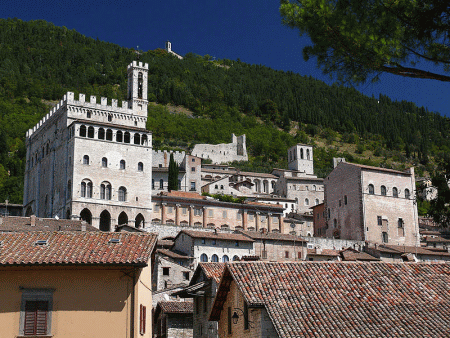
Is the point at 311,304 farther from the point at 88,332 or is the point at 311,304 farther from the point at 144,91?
the point at 144,91

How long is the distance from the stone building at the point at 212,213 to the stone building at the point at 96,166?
7.54 meters

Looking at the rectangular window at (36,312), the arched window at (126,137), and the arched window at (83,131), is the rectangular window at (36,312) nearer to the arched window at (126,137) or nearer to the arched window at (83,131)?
the arched window at (83,131)

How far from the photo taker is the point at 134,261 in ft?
67.6

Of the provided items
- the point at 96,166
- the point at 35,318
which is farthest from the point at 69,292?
the point at 96,166

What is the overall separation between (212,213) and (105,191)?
59.5 ft

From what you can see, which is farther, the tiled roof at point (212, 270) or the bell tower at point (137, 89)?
the bell tower at point (137, 89)

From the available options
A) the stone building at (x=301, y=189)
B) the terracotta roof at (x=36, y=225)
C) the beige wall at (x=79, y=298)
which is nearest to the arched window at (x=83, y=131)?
the terracotta roof at (x=36, y=225)

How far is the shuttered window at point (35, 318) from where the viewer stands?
20.2 m

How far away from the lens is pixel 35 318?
20344mm

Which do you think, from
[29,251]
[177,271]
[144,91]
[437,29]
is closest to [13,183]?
[144,91]

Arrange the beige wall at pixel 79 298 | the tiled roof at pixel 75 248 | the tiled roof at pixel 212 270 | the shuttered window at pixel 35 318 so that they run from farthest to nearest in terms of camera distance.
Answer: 1. the tiled roof at pixel 212 270
2. the tiled roof at pixel 75 248
3. the beige wall at pixel 79 298
4. the shuttered window at pixel 35 318

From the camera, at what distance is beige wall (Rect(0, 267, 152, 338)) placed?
66.7 feet

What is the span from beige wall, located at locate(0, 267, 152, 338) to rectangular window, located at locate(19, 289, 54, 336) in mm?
126

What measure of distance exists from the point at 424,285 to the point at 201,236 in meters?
38.7
